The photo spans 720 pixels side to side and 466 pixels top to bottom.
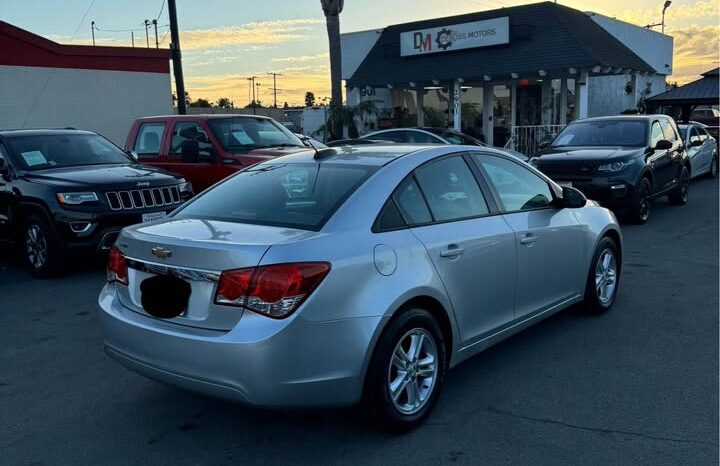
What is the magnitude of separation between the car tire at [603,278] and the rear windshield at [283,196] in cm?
257

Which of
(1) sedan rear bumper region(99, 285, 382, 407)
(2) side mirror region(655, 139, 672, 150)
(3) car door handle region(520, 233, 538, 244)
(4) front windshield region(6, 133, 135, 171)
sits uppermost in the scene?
(4) front windshield region(6, 133, 135, 171)

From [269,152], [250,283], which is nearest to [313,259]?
[250,283]

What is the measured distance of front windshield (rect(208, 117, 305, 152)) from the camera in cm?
1000

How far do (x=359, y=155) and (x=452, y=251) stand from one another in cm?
95

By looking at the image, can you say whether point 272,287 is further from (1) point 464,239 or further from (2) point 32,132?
(2) point 32,132

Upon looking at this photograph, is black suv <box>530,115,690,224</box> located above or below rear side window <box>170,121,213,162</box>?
below

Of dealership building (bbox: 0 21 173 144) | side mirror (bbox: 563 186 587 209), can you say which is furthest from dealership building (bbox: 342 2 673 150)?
side mirror (bbox: 563 186 587 209)

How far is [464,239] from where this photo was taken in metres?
4.12

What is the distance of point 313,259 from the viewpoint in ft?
10.7

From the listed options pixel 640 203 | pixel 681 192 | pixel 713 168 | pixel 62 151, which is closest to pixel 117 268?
pixel 62 151

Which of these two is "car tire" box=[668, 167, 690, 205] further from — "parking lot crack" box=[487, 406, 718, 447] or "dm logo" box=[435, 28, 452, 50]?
"dm logo" box=[435, 28, 452, 50]

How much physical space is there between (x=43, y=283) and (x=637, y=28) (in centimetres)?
2983

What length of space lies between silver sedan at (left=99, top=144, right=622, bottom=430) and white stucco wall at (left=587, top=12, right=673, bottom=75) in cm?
2438

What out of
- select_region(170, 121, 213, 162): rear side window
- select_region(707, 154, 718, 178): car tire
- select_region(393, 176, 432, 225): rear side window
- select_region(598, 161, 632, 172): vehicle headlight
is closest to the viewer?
select_region(393, 176, 432, 225): rear side window
